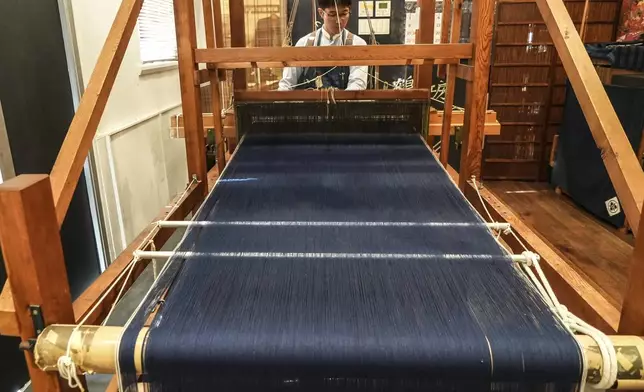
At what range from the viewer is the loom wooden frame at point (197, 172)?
667 mm

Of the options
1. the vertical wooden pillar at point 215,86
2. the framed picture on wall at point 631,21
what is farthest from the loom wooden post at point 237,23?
the framed picture on wall at point 631,21

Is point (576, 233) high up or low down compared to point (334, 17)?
down

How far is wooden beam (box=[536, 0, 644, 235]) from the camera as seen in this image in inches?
30.7

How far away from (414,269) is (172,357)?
1.48ft

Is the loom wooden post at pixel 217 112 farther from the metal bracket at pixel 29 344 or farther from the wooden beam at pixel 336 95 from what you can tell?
the metal bracket at pixel 29 344

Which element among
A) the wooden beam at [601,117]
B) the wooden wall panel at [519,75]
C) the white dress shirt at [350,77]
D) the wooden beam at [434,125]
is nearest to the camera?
the wooden beam at [601,117]

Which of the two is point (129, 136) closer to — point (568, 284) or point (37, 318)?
point (37, 318)

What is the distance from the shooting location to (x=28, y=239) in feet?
2.12

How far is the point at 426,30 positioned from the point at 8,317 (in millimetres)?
1626

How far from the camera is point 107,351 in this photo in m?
0.67

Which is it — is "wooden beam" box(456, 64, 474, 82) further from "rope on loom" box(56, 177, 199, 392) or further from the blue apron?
the blue apron

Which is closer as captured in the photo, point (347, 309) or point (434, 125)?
point (347, 309)

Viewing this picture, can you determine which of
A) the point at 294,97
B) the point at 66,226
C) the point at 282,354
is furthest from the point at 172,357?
the point at 66,226

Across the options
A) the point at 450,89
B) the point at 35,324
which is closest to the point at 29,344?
the point at 35,324
